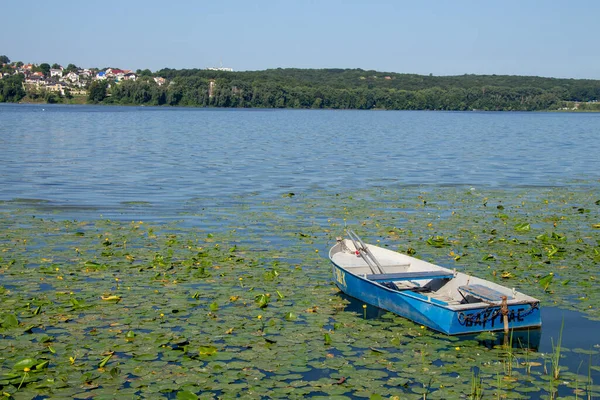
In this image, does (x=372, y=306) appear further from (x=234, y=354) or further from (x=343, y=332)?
(x=234, y=354)

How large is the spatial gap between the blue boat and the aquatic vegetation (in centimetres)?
26

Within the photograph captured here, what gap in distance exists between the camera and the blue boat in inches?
479

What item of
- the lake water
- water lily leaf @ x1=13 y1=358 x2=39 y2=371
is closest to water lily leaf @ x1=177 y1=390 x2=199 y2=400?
water lily leaf @ x1=13 y1=358 x2=39 y2=371

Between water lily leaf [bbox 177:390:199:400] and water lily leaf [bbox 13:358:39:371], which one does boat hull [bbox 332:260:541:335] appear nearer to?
water lily leaf [bbox 177:390:199:400]

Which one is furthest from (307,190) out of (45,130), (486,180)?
(45,130)

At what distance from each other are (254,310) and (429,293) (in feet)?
11.6

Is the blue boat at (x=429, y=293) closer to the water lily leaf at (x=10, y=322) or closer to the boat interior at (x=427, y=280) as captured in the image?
the boat interior at (x=427, y=280)

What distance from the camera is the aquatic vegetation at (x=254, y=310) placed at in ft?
33.7

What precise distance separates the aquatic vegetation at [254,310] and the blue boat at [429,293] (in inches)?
10.3

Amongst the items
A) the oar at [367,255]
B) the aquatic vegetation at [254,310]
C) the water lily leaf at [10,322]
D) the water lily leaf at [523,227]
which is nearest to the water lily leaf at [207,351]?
the aquatic vegetation at [254,310]

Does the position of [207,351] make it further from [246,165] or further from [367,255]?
[246,165]

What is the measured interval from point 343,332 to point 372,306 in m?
1.65

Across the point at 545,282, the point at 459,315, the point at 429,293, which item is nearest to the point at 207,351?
the point at 459,315

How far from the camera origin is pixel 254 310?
13539mm
